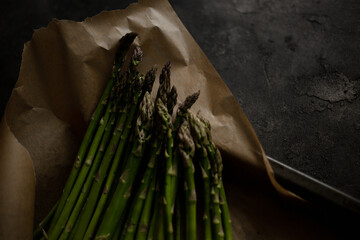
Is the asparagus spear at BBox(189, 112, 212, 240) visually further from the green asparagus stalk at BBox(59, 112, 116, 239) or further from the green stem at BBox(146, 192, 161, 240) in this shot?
the green asparagus stalk at BBox(59, 112, 116, 239)

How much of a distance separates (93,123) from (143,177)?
0.30 meters

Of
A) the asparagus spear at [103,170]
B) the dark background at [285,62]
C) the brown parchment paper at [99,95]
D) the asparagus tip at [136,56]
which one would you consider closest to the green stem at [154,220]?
the asparagus spear at [103,170]

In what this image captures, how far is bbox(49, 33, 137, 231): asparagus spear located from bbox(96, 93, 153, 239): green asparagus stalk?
17 centimetres

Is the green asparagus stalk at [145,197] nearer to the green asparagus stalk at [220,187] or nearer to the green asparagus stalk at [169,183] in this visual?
the green asparagus stalk at [169,183]

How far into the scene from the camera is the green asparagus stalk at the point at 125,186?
113cm

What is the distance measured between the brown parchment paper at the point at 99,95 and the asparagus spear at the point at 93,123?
1.8 inches

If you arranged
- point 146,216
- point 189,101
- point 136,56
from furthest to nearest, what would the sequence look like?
point 136,56
point 189,101
point 146,216

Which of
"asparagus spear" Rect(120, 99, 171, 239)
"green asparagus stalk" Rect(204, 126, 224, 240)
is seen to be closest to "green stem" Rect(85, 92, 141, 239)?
"asparagus spear" Rect(120, 99, 171, 239)

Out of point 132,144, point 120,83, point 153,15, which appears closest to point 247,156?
point 132,144

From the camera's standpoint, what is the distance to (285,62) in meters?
1.89

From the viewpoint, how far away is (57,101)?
1.31 meters

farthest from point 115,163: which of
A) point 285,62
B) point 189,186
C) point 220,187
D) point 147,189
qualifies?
point 285,62

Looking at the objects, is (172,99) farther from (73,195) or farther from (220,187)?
(73,195)

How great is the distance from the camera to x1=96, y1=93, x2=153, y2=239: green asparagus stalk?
113 centimetres
